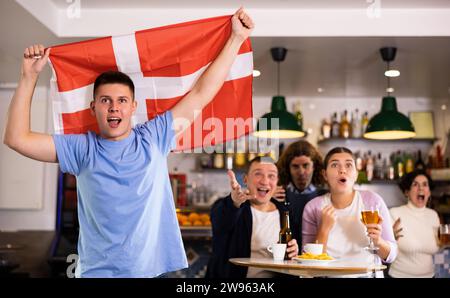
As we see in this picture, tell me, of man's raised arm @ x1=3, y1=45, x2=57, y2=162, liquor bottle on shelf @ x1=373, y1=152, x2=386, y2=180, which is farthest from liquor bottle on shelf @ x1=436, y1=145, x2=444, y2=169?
man's raised arm @ x1=3, y1=45, x2=57, y2=162

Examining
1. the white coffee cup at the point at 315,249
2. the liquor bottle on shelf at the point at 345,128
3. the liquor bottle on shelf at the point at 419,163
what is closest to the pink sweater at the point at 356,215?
the white coffee cup at the point at 315,249

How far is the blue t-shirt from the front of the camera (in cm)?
156

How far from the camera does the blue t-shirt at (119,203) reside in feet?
5.11

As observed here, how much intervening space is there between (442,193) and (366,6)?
4.96 feet

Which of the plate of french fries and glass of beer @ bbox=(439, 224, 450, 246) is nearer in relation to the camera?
the plate of french fries

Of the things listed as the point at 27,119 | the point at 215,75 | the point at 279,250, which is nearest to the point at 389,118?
the point at 279,250

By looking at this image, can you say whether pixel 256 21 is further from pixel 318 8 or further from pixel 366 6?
pixel 366 6

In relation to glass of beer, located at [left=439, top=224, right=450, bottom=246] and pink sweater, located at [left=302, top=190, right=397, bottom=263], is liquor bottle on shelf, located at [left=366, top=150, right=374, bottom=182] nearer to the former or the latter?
glass of beer, located at [left=439, top=224, right=450, bottom=246]

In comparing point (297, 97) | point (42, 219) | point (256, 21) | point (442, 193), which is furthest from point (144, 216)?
point (442, 193)

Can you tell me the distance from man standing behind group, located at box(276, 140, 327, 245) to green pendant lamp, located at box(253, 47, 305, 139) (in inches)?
4.3

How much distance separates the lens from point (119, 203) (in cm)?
155

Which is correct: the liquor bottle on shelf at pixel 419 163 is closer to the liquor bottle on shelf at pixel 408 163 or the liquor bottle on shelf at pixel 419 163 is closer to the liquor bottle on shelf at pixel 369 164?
the liquor bottle on shelf at pixel 408 163

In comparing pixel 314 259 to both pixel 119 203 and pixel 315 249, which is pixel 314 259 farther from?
pixel 119 203

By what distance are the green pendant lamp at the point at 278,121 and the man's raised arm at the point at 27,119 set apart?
791 millimetres
